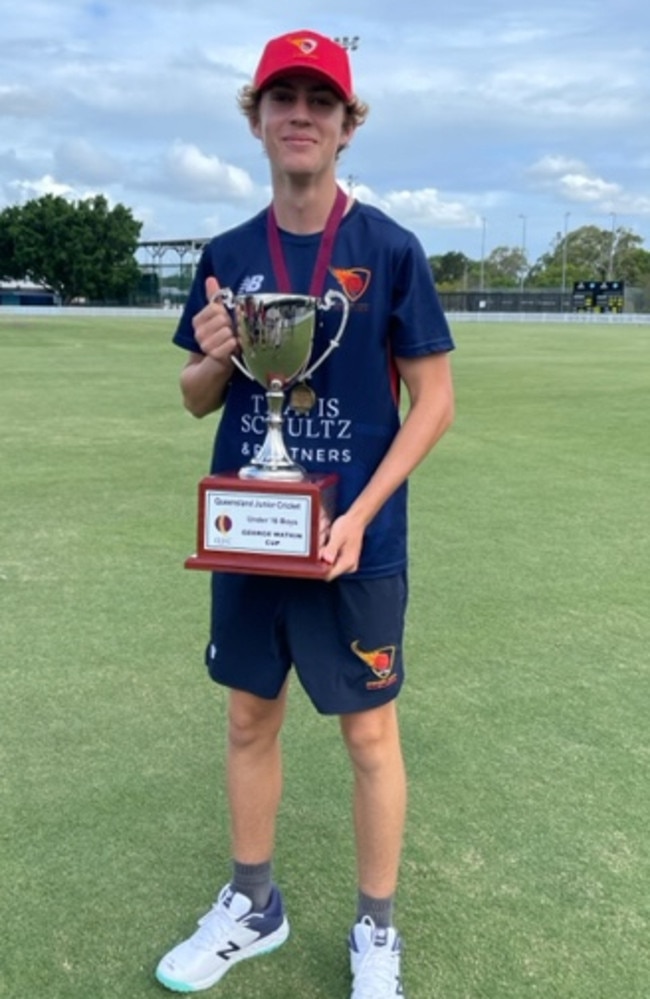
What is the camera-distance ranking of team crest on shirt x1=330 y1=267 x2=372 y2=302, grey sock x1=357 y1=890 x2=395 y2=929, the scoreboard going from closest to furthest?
team crest on shirt x1=330 y1=267 x2=372 y2=302 → grey sock x1=357 y1=890 x2=395 y2=929 → the scoreboard

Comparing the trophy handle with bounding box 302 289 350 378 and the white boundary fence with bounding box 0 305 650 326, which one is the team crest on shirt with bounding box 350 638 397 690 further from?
the white boundary fence with bounding box 0 305 650 326

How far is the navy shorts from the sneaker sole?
617mm

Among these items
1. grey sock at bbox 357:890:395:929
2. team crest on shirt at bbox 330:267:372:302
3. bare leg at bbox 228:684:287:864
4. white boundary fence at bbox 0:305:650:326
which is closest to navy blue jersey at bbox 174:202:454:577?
team crest on shirt at bbox 330:267:372:302

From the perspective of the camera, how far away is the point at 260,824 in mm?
2453

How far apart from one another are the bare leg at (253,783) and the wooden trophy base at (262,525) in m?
0.50

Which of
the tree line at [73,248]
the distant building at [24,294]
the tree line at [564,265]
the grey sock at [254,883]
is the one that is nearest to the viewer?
the grey sock at [254,883]

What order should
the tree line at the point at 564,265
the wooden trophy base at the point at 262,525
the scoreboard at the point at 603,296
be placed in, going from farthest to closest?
the tree line at the point at 564,265 < the scoreboard at the point at 603,296 < the wooden trophy base at the point at 262,525

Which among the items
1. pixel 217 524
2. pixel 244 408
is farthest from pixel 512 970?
pixel 244 408

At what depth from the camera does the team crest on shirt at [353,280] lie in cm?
208

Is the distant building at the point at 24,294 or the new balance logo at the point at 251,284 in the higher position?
the distant building at the point at 24,294

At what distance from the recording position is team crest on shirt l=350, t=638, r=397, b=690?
2.22 m

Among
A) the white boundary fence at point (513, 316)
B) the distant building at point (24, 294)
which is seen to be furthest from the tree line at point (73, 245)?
the white boundary fence at point (513, 316)

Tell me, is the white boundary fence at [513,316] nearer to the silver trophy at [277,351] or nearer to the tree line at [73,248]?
the tree line at [73,248]

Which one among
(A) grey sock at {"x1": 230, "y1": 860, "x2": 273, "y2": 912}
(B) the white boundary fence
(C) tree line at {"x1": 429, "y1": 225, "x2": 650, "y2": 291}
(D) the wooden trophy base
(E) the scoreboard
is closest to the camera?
(D) the wooden trophy base
